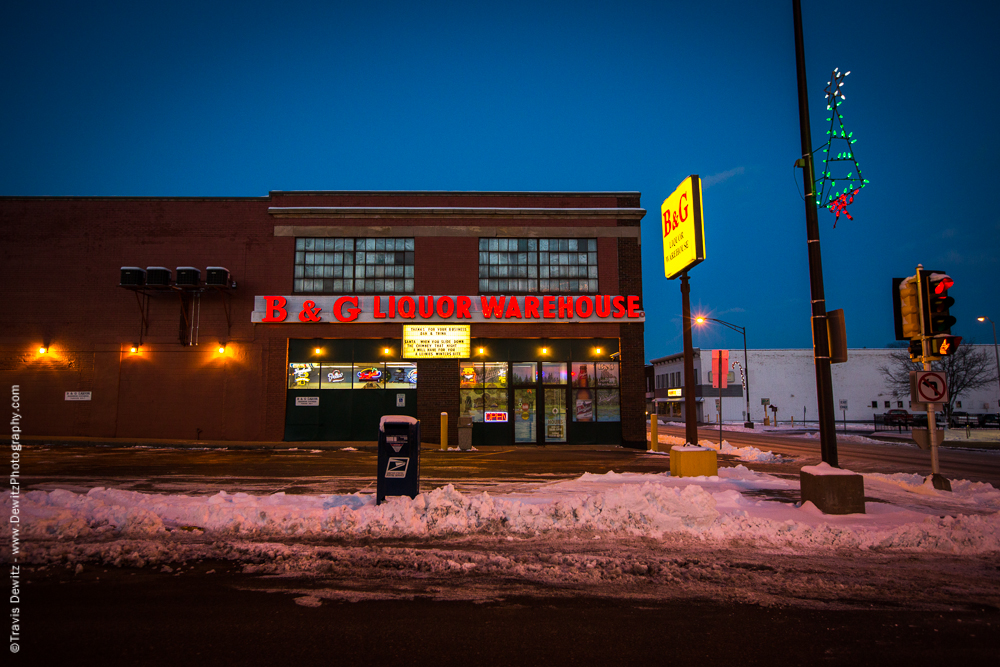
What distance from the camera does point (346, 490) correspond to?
10609 mm

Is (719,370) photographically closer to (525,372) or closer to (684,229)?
(684,229)

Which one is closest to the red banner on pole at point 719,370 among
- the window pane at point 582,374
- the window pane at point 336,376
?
the window pane at point 582,374

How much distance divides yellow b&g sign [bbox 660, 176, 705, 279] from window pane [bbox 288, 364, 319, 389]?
48.8 ft

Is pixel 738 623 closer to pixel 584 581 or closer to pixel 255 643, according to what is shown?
pixel 584 581

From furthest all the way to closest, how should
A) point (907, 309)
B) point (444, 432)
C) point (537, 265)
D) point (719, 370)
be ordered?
point (537, 265) → point (444, 432) → point (719, 370) → point (907, 309)

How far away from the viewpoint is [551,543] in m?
6.69

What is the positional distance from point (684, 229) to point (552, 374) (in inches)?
358

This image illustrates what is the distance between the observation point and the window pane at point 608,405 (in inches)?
898

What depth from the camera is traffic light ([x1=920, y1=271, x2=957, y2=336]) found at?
10.0m

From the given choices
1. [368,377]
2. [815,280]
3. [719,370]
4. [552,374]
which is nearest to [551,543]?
[815,280]

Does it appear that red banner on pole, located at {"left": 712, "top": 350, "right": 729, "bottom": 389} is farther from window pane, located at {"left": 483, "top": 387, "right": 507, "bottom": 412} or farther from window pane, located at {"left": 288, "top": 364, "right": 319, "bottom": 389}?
window pane, located at {"left": 288, "top": 364, "right": 319, "bottom": 389}

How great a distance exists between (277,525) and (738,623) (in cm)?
570

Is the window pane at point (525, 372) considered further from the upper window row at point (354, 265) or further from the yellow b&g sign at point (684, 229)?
the yellow b&g sign at point (684, 229)

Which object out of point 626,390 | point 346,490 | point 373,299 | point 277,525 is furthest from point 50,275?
point 626,390
